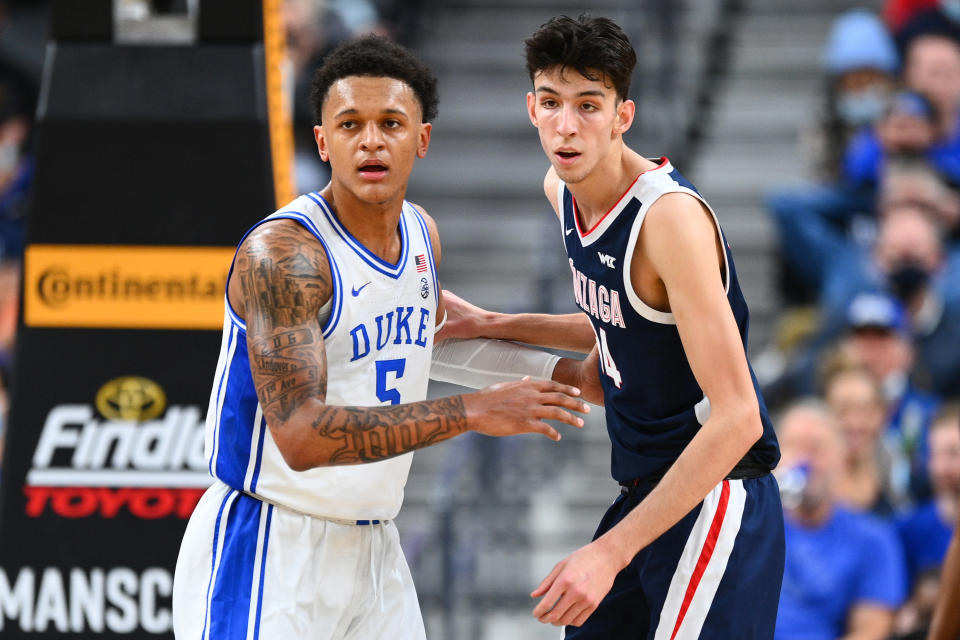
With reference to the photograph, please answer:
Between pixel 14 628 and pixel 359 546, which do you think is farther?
pixel 14 628

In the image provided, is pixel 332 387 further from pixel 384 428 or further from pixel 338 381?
pixel 384 428

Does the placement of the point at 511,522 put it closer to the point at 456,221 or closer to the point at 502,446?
the point at 502,446

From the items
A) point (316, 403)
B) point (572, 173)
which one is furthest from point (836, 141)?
point (316, 403)

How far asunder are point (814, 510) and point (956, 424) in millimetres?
741

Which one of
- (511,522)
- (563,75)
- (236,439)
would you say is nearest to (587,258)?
(563,75)

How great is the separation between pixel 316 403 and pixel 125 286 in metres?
1.69

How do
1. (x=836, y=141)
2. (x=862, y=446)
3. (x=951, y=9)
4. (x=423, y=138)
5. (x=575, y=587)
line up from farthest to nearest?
(x=951, y=9), (x=836, y=141), (x=862, y=446), (x=423, y=138), (x=575, y=587)

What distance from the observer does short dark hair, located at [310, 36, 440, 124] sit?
152 inches

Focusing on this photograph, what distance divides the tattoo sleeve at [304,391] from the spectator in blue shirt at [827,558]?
326 cm

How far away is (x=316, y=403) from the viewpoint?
3494 mm

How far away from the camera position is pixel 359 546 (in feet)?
13.0

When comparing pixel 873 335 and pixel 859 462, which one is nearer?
pixel 859 462

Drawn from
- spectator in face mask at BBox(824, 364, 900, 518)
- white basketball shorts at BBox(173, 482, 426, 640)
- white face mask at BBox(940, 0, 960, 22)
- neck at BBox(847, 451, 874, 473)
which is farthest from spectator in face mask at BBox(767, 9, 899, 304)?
white basketball shorts at BBox(173, 482, 426, 640)

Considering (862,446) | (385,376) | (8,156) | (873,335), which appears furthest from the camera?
(8,156)
